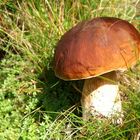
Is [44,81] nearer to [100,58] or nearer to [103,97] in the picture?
[103,97]

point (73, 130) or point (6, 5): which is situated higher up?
point (6, 5)

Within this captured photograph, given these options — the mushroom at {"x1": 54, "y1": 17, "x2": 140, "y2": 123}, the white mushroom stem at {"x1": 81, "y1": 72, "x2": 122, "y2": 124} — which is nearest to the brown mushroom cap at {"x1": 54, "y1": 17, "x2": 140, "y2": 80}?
the mushroom at {"x1": 54, "y1": 17, "x2": 140, "y2": 123}

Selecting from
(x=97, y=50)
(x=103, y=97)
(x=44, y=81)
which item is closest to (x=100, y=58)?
(x=97, y=50)

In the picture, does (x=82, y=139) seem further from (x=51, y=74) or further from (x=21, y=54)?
(x=21, y=54)

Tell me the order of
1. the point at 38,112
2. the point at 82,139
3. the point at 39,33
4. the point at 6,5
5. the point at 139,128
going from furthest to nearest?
the point at 6,5 → the point at 39,33 → the point at 38,112 → the point at 82,139 → the point at 139,128

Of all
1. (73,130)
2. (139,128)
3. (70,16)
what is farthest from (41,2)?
(139,128)

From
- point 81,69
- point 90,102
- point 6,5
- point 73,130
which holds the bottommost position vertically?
point 73,130

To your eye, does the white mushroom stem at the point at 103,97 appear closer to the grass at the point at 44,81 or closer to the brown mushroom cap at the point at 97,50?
the grass at the point at 44,81
